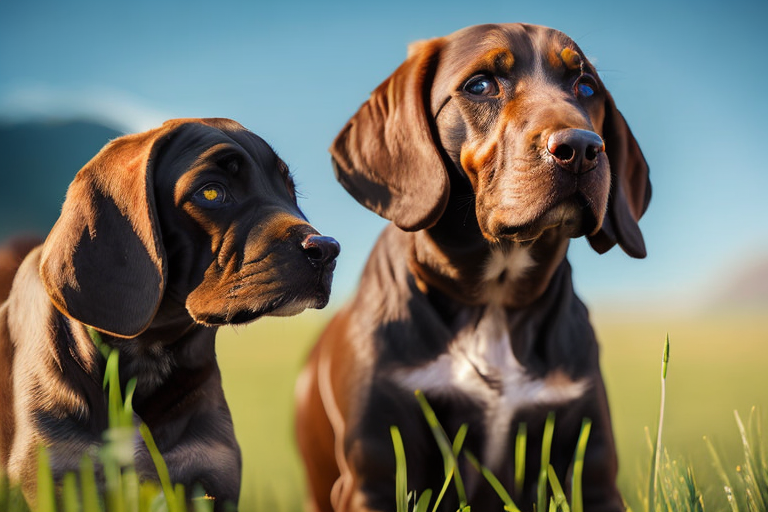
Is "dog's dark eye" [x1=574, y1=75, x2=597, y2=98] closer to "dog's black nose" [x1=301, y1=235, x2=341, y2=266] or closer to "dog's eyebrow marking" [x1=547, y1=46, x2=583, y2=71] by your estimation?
"dog's eyebrow marking" [x1=547, y1=46, x2=583, y2=71]

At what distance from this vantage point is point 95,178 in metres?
2.72

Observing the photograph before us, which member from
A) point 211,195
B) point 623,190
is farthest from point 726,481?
point 211,195

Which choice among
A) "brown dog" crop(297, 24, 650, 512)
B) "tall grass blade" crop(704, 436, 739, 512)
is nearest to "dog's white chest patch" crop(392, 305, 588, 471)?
"brown dog" crop(297, 24, 650, 512)

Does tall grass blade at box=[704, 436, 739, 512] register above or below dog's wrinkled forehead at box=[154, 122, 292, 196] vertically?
below

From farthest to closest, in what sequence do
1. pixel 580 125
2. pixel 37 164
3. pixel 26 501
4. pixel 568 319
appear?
pixel 37 164 → pixel 568 319 → pixel 580 125 → pixel 26 501

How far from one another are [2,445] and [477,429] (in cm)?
159

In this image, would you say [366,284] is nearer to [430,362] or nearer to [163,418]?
[430,362]

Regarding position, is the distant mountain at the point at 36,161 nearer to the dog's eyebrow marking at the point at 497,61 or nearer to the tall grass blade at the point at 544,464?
the dog's eyebrow marking at the point at 497,61

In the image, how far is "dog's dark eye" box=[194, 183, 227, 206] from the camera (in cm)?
276

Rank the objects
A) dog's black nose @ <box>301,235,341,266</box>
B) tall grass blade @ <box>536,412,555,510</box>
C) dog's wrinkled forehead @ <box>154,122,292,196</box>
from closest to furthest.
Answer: tall grass blade @ <box>536,412,555,510</box> < dog's black nose @ <box>301,235,341,266</box> < dog's wrinkled forehead @ <box>154,122,292,196</box>

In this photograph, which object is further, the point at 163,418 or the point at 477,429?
the point at 477,429

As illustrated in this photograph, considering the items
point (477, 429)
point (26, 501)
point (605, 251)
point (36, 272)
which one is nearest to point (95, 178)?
point (36, 272)

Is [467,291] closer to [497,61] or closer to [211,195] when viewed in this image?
[497,61]

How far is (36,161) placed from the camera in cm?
439
